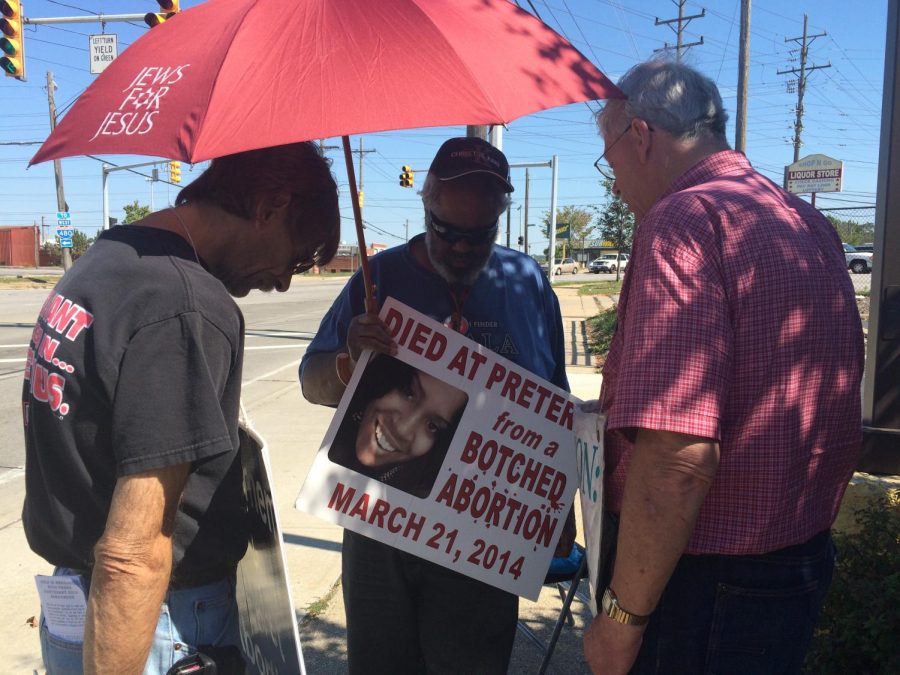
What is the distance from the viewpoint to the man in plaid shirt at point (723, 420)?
4.50ft

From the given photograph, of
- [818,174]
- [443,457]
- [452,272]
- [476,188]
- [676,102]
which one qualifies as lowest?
[443,457]

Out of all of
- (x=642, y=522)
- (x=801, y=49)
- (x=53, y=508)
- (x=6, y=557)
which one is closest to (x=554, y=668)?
(x=642, y=522)

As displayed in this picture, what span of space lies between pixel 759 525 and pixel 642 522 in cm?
26

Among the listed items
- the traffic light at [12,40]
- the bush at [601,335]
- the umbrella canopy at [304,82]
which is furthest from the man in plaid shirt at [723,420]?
the traffic light at [12,40]

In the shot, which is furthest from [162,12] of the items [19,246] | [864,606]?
[19,246]

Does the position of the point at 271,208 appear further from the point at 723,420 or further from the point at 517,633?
the point at 517,633

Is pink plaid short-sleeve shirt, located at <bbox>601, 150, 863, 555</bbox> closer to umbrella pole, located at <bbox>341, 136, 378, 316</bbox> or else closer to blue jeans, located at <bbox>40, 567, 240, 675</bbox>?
umbrella pole, located at <bbox>341, 136, 378, 316</bbox>

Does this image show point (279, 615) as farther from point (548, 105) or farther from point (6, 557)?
point (6, 557)

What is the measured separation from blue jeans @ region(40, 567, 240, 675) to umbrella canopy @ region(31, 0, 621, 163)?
3.03 ft

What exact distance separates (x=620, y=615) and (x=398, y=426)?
791mm

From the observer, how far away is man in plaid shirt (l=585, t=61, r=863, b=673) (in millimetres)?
1373

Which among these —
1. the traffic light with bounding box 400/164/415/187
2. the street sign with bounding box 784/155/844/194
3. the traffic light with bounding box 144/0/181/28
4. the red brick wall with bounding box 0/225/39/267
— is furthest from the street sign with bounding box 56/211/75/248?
the red brick wall with bounding box 0/225/39/267

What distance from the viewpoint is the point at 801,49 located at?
149ft

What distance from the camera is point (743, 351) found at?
1421 mm
